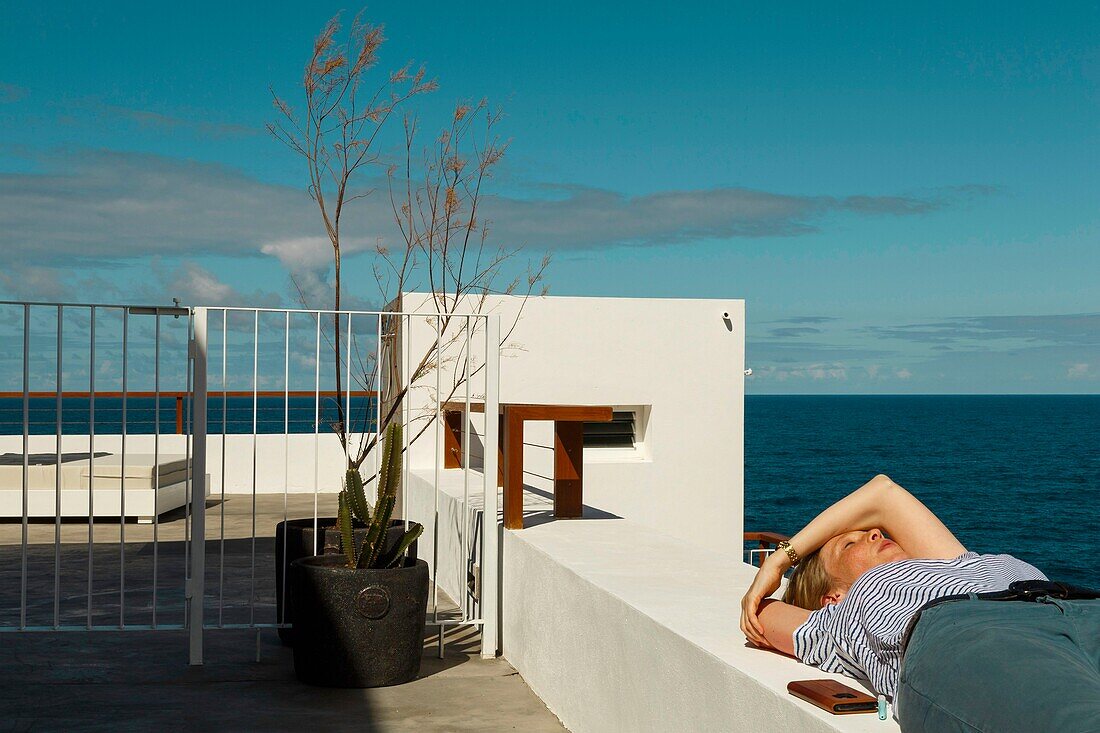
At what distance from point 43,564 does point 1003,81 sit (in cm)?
3155

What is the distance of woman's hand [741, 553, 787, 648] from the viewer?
2324 mm

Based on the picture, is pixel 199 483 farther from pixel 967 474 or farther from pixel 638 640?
pixel 967 474

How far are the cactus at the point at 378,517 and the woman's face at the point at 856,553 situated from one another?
5.87ft

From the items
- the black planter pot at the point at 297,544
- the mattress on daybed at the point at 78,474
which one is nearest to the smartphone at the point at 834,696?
the black planter pot at the point at 297,544

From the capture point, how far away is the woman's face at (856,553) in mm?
2500

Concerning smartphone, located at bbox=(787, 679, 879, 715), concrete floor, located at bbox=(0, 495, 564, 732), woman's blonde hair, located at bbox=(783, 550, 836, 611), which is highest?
woman's blonde hair, located at bbox=(783, 550, 836, 611)

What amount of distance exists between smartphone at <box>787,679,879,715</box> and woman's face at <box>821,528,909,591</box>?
22.6 inches

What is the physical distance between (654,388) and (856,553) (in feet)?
25.2

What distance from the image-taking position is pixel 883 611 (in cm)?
202

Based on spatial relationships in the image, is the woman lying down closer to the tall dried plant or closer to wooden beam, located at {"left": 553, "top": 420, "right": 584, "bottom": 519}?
wooden beam, located at {"left": 553, "top": 420, "right": 584, "bottom": 519}

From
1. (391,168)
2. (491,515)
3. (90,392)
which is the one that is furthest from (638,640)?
(391,168)

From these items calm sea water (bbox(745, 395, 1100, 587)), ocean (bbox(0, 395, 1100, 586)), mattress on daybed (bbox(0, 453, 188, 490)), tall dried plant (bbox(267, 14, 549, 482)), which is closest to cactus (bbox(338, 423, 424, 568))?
tall dried plant (bbox(267, 14, 549, 482))

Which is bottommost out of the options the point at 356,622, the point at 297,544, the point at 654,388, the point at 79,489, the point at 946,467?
the point at 946,467

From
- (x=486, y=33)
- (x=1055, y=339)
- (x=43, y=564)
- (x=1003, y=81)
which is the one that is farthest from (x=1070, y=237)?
(x=43, y=564)
